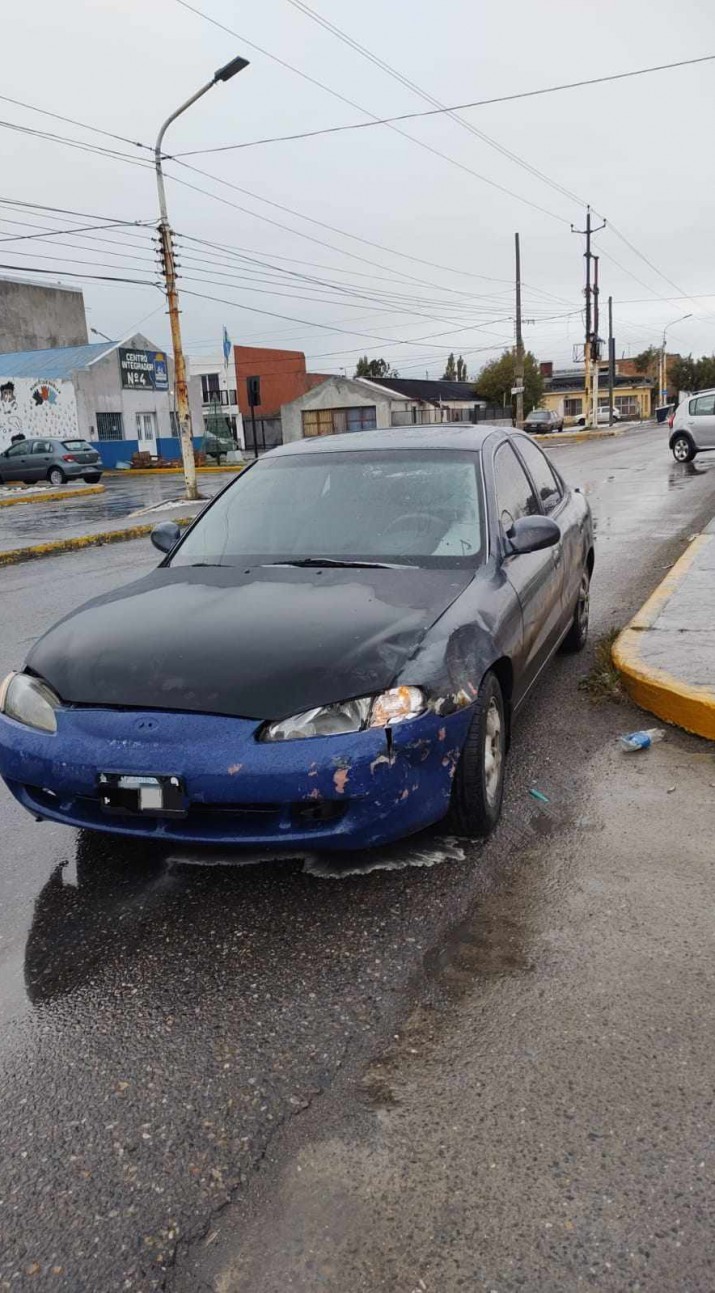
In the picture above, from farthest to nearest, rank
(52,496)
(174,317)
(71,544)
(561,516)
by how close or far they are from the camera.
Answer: (52,496), (174,317), (71,544), (561,516)

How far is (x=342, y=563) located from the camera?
4.06 metres

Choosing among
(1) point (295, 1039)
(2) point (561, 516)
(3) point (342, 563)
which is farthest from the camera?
(2) point (561, 516)

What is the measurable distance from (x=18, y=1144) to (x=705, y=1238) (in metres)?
1.49

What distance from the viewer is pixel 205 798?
2906 mm

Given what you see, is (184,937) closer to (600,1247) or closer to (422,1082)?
(422,1082)

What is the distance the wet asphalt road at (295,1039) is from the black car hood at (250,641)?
2.38 feet

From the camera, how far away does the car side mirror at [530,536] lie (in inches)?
166

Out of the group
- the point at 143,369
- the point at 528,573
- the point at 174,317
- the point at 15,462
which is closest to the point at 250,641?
the point at 528,573

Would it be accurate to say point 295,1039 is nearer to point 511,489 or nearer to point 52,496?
point 511,489

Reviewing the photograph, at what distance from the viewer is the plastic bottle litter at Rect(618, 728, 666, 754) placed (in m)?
4.53

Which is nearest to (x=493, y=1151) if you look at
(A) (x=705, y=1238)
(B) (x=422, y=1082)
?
(B) (x=422, y=1082)

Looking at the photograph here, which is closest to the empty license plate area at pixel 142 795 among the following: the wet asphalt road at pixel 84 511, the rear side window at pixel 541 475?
the rear side window at pixel 541 475

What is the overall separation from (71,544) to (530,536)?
11880 mm

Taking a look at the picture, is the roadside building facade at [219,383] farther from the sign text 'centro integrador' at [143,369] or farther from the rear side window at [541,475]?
the rear side window at [541,475]
